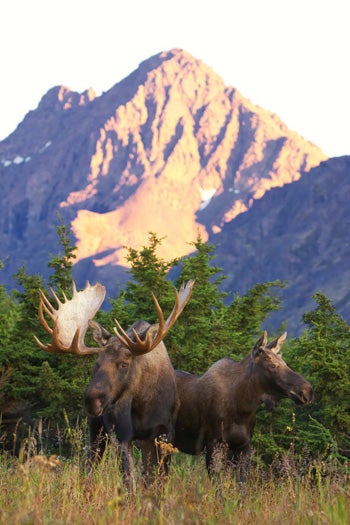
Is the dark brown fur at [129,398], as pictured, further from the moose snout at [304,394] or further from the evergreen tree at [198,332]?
the evergreen tree at [198,332]

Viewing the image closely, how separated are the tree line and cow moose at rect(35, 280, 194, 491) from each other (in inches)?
172

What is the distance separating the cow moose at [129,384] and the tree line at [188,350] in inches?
172

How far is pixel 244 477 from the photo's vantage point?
859 centimetres

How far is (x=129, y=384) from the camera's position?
26.0 ft

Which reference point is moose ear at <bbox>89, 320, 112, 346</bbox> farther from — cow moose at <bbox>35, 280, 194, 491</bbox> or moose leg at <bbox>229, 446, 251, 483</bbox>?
moose leg at <bbox>229, 446, 251, 483</bbox>

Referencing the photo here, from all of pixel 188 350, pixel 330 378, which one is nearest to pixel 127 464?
pixel 330 378

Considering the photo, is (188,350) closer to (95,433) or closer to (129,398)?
(95,433)

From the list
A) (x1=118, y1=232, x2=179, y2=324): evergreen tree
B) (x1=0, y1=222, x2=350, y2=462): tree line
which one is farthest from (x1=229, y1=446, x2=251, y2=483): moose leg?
(x1=118, y1=232, x2=179, y2=324): evergreen tree

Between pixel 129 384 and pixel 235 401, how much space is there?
155 centimetres

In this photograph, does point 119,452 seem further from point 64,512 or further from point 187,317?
point 187,317

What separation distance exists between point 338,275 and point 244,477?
17252 centimetres

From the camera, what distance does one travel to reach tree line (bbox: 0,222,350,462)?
40.7 feet

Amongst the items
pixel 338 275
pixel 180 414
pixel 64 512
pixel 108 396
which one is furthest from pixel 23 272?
pixel 338 275

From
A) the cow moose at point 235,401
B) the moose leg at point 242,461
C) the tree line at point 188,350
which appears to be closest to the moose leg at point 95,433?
the cow moose at point 235,401
